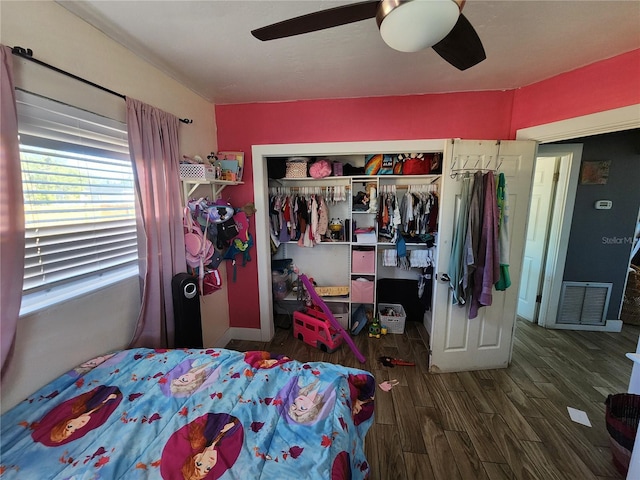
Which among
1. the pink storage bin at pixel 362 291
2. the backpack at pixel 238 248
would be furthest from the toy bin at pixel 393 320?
the backpack at pixel 238 248

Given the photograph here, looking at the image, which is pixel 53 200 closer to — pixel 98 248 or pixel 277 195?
pixel 98 248

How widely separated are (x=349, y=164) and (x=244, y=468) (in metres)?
2.62

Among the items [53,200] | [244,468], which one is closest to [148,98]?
[53,200]

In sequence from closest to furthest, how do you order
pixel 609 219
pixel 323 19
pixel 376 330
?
pixel 323 19 → pixel 609 219 → pixel 376 330

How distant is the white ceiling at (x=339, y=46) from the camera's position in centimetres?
123

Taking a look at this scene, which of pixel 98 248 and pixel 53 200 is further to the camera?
pixel 98 248

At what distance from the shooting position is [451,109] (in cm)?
226

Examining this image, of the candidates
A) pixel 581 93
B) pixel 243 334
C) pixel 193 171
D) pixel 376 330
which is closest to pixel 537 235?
pixel 581 93

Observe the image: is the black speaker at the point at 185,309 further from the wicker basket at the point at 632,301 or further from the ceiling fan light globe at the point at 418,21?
the wicker basket at the point at 632,301

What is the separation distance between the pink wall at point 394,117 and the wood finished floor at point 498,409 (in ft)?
5.94

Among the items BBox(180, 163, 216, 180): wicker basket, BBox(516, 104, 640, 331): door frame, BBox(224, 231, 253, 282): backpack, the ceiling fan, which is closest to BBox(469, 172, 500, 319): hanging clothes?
BBox(516, 104, 640, 331): door frame

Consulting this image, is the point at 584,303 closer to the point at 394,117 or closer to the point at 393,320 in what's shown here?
the point at 393,320

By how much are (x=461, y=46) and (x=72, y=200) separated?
6.59ft

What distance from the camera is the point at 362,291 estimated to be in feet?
9.64
